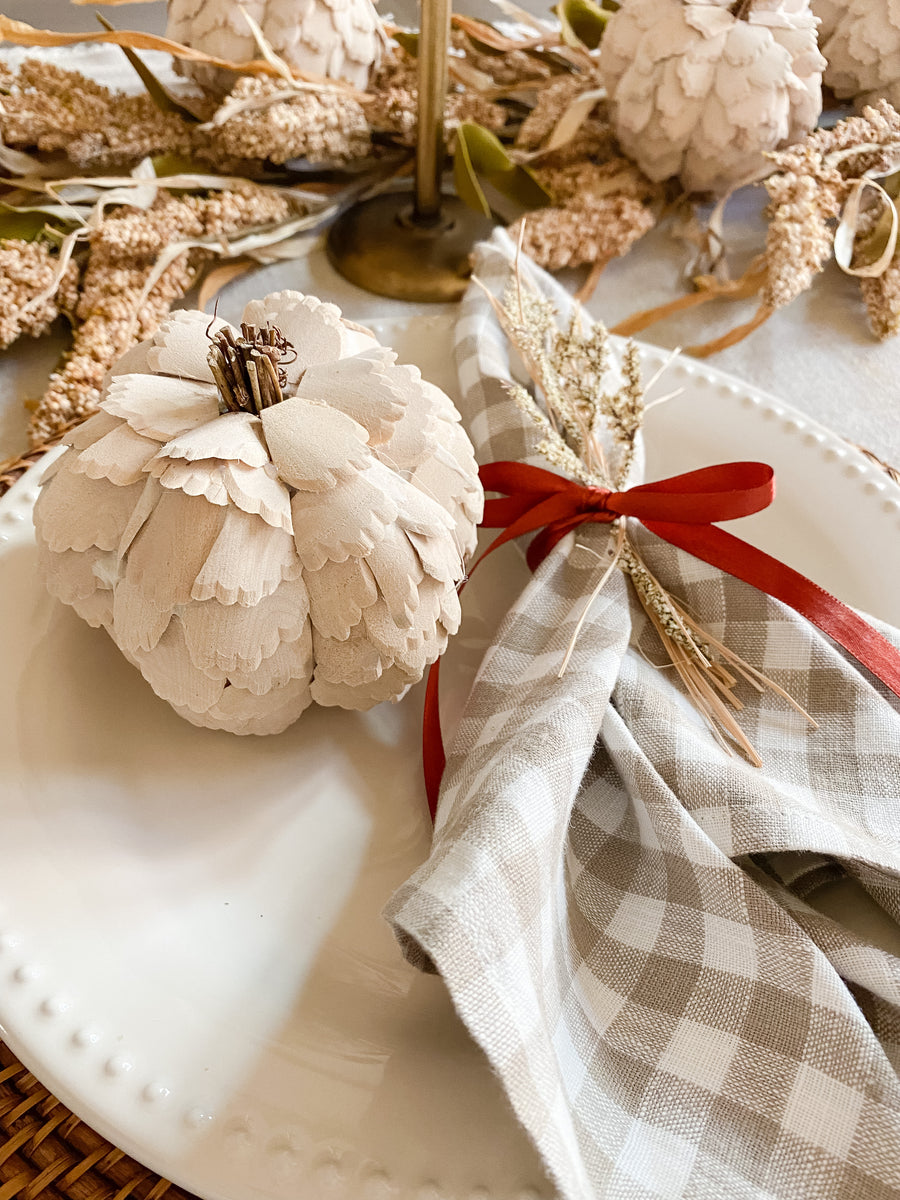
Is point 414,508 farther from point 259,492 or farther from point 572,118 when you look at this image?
point 572,118

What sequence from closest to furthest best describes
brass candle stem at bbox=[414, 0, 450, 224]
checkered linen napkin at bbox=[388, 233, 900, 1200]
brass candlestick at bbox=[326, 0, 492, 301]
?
checkered linen napkin at bbox=[388, 233, 900, 1200]
brass candle stem at bbox=[414, 0, 450, 224]
brass candlestick at bbox=[326, 0, 492, 301]

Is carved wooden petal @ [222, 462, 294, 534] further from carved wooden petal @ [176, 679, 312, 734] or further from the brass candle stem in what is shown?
the brass candle stem

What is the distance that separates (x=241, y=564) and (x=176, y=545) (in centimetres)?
3

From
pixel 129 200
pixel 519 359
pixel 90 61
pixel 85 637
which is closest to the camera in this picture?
pixel 85 637

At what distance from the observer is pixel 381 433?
41 cm

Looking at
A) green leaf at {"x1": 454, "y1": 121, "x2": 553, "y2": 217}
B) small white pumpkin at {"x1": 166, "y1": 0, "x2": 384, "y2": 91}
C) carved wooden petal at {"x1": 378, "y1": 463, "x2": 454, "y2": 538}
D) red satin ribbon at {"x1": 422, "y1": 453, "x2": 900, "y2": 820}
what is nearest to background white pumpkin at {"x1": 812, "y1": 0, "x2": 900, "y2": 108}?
green leaf at {"x1": 454, "y1": 121, "x2": 553, "y2": 217}

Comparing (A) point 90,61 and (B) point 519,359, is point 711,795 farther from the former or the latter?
(A) point 90,61

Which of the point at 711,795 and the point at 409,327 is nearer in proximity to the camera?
the point at 711,795

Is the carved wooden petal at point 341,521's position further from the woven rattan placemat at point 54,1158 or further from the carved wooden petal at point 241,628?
the woven rattan placemat at point 54,1158

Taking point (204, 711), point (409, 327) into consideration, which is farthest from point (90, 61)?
point (204, 711)

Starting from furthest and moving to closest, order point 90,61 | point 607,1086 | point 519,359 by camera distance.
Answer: point 90,61
point 519,359
point 607,1086

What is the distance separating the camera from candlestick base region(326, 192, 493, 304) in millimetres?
761

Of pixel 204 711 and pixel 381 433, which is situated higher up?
pixel 381 433

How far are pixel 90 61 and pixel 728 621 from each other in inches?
33.5
